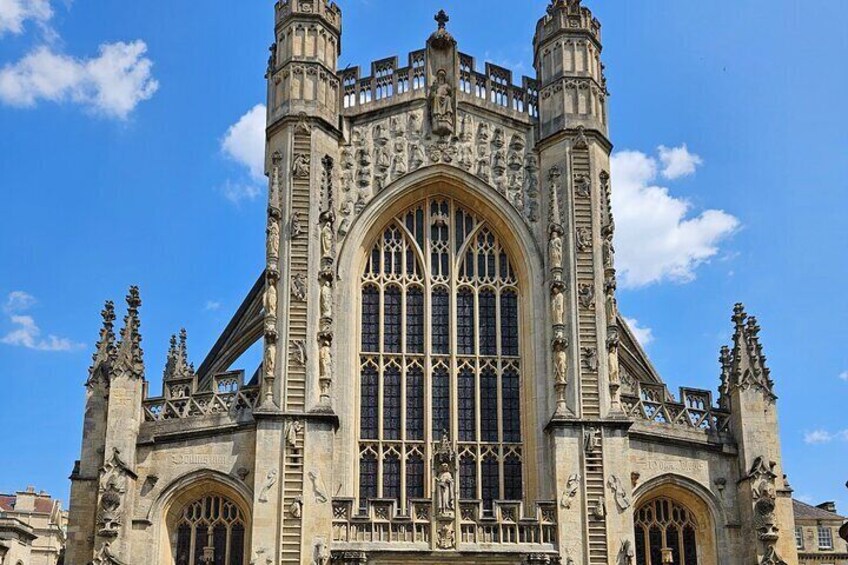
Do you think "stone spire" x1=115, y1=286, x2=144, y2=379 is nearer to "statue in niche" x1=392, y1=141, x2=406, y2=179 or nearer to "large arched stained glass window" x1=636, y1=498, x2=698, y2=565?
"statue in niche" x1=392, y1=141, x2=406, y2=179

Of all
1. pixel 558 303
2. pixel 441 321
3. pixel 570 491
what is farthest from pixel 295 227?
pixel 570 491

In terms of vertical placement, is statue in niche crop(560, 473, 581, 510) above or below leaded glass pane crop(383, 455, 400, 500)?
below

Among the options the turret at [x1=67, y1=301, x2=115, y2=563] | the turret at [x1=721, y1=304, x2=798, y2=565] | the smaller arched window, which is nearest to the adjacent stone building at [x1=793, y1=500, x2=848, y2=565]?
the turret at [x1=721, y1=304, x2=798, y2=565]

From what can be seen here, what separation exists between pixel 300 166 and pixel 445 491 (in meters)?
8.73

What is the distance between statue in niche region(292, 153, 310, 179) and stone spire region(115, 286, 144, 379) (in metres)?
4.84

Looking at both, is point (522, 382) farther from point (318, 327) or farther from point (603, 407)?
point (318, 327)

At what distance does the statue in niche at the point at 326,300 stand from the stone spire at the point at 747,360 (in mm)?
10055

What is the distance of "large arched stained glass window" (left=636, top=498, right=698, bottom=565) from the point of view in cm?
2695

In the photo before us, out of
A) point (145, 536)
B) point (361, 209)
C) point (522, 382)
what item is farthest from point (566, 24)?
point (145, 536)

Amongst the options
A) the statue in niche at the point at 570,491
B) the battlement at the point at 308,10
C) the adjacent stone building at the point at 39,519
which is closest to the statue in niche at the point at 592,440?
the statue in niche at the point at 570,491

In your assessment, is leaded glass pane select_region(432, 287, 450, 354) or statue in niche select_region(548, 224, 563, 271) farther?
leaded glass pane select_region(432, 287, 450, 354)

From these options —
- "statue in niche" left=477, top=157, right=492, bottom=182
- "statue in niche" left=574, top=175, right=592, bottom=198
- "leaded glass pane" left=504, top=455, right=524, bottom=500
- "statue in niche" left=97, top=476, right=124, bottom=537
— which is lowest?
"statue in niche" left=97, top=476, right=124, bottom=537

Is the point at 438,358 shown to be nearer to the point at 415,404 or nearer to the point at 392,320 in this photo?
the point at 415,404

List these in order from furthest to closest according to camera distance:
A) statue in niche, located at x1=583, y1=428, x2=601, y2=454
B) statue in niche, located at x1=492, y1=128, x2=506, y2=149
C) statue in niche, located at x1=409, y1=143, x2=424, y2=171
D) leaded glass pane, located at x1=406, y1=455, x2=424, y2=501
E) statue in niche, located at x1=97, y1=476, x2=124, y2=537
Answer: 1. statue in niche, located at x1=492, y1=128, x2=506, y2=149
2. statue in niche, located at x1=409, y1=143, x2=424, y2=171
3. leaded glass pane, located at x1=406, y1=455, x2=424, y2=501
4. statue in niche, located at x1=583, y1=428, x2=601, y2=454
5. statue in niche, located at x1=97, y1=476, x2=124, y2=537
